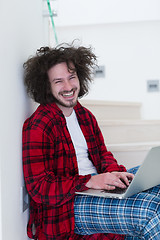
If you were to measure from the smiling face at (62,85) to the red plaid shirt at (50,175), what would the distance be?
57 millimetres

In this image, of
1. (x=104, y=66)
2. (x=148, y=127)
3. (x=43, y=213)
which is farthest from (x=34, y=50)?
(x=104, y=66)

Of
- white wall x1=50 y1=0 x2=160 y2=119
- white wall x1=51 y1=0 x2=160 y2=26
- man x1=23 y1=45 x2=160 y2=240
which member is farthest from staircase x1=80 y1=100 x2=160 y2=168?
white wall x1=51 y1=0 x2=160 y2=26

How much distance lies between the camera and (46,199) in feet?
4.09

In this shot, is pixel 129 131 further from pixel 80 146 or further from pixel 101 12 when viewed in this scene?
pixel 101 12

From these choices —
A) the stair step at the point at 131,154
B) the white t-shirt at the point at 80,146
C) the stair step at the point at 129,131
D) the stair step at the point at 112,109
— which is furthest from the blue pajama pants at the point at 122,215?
the stair step at the point at 112,109

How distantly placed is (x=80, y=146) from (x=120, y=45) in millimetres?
2578

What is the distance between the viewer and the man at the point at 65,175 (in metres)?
1.22

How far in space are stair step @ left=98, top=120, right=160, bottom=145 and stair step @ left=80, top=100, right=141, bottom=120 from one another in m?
0.44

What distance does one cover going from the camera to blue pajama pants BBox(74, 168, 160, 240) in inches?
45.8

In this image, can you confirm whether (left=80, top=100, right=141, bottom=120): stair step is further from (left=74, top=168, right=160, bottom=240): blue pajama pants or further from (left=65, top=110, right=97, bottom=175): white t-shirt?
(left=74, top=168, right=160, bottom=240): blue pajama pants

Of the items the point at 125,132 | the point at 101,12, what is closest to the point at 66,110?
the point at 125,132

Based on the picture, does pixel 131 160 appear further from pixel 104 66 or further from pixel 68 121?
pixel 104 66

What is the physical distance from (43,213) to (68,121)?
452 millimetres

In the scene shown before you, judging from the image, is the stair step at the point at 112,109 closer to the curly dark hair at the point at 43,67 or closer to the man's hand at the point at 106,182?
the curly dark hair at the point at 43,67
